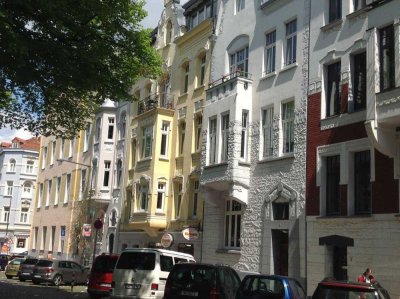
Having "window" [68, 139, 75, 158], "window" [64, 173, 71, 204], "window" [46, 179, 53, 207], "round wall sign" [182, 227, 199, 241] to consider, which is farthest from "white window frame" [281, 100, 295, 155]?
"window" [46, 179, 53, 207]

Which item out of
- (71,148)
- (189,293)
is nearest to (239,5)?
(189,293)

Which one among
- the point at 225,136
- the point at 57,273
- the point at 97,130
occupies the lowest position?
the point at 57,273

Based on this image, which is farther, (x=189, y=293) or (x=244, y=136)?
(x=244, y=136)

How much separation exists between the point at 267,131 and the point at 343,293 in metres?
15.2

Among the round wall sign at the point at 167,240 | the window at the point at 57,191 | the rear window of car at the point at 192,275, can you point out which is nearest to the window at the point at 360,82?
the rear window of car at the point at 192,275

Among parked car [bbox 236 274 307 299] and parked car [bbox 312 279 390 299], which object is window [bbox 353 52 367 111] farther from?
parked car [bbox 312 279 390 299]

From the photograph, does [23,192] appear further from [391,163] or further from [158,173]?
[391,163]

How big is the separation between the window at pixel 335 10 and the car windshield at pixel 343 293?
46.2 ft

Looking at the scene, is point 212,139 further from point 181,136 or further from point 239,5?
point 239,5

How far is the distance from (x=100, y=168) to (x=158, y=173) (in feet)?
31.9

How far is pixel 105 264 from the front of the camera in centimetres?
2159

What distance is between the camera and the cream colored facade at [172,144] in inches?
1200

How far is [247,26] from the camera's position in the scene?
27.1 meters

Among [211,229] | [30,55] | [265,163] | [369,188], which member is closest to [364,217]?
[369,188]
